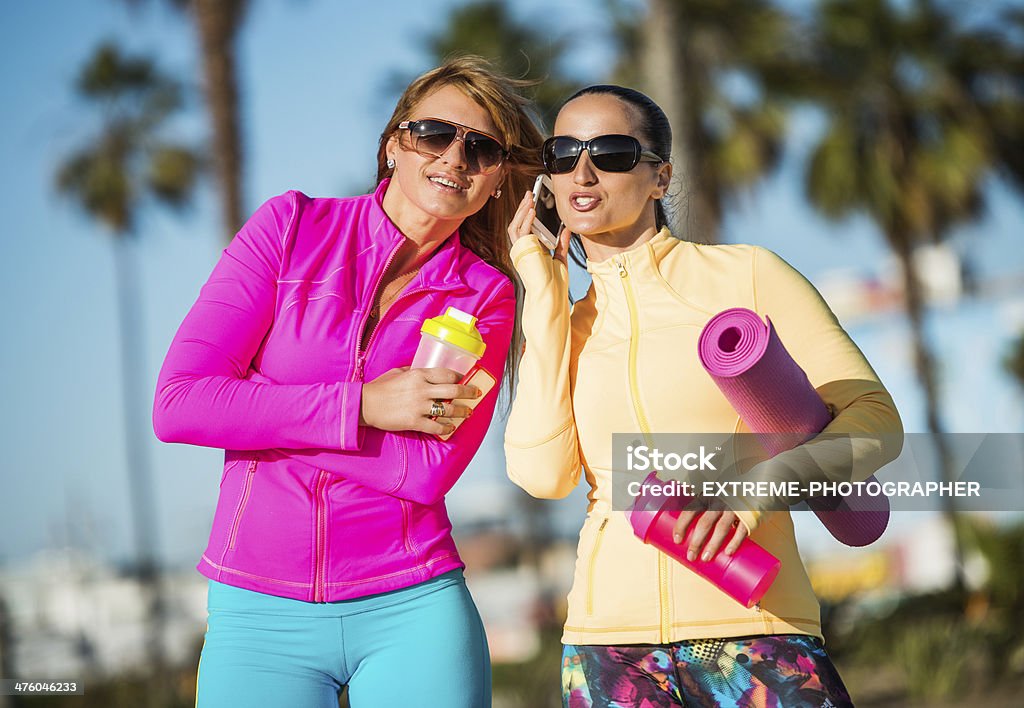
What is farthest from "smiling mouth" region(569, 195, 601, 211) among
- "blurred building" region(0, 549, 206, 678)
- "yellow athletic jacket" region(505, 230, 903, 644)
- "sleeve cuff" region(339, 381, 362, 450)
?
"blurred building" region(0, 549, 206, 678)

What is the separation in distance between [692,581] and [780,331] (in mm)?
603

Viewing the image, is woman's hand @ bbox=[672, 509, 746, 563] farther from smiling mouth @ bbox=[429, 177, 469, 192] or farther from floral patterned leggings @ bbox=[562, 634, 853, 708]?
smiling mouth @ bbox=[429, 177, 469, 192]

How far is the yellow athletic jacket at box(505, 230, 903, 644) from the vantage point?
2.38 meters

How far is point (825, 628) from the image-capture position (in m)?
11.3

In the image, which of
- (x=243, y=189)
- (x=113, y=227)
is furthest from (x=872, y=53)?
(x=113, y=227)

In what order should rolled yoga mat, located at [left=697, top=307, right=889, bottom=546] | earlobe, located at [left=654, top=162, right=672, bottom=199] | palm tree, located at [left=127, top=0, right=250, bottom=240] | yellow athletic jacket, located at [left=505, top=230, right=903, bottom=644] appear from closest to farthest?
rolled yoga mat, located at [left=697, top=307, right=889, bottom=546] → yellow athletic jacket, located at [left=505, top=230, right=903, bottom=644] → earlobe, located at [left=654, top=162, right=672, bottom=199] → palm tree, located at [left=127, top=0, right=250, bottom=240]

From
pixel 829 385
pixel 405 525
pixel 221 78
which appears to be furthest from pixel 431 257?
pixel 221 78

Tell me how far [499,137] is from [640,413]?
0.91 meters

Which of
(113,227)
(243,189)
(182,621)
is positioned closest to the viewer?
(243,189)

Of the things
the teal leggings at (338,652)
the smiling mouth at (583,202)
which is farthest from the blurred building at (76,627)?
the smiling mouth at (583,202)

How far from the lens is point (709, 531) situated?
2186mm

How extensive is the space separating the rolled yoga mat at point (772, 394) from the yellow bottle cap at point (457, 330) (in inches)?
21.6

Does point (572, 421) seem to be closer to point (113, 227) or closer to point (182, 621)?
point (182, 621)

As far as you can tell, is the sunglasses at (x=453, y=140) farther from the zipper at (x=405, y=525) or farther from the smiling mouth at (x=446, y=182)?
the zipper at (x=405, y=525)
